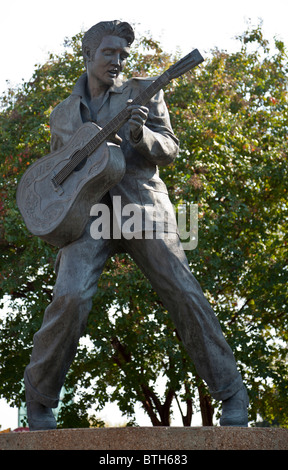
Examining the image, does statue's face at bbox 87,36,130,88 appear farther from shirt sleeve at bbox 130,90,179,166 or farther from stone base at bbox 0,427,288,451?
stone base at bbox 0,427,288,451

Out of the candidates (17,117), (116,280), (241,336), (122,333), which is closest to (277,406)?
(241,336)

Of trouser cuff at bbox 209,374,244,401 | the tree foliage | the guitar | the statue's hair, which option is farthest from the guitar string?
the tree foliage

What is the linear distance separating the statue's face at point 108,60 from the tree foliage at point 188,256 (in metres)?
8.03

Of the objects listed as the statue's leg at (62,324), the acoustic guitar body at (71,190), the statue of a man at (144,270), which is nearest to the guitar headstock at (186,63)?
the statue of a man at (144,270)

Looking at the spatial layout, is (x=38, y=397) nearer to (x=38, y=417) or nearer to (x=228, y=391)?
(x=38, y=417)

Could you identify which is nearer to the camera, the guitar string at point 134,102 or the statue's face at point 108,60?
the guitar string at point 134,102

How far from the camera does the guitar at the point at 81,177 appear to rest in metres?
4.73

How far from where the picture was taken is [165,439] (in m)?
3.83

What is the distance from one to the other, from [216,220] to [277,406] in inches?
168

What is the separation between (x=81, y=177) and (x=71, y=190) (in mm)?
104

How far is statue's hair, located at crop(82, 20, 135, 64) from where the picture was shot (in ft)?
16.5

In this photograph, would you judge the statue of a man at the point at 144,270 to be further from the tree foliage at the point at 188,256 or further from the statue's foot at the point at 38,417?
the tree foliage at the point at 188,256

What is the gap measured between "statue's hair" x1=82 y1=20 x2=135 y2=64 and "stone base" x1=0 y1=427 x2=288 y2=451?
2.45m

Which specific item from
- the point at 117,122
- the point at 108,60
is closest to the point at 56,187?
the point at 117,122
